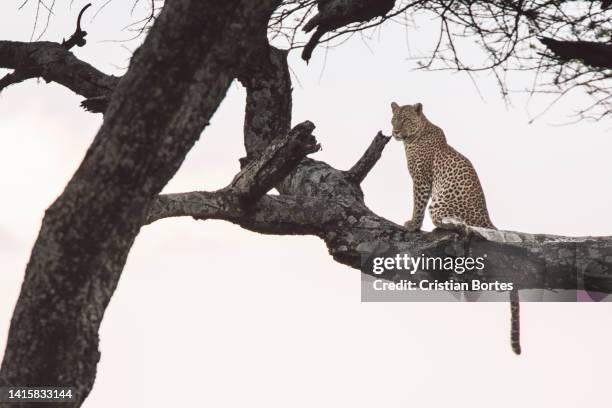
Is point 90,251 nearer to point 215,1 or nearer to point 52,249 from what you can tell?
point 52,249

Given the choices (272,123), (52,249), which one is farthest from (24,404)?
(272,123)

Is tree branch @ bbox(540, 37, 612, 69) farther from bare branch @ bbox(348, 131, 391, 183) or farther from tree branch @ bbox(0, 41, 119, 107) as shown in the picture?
tree branch @ bbox(0, 41, 119, 107)

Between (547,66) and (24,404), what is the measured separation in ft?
11.1

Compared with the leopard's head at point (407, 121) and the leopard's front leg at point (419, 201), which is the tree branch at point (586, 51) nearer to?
the leopard's front leg at point (419, 201)

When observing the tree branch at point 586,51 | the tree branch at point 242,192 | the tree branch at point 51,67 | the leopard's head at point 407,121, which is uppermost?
the tree branch at point 51,67

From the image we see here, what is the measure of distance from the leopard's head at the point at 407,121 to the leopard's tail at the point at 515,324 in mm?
1908

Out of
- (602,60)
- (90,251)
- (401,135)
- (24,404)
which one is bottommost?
(24,404)

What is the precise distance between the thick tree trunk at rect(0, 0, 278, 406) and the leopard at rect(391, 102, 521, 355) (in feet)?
9.19

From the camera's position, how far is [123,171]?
10.0ft

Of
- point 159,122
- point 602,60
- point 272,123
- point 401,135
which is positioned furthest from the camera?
point 401,135

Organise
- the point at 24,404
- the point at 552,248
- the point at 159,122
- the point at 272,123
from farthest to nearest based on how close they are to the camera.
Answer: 1. the point at 272,123
2. the point at 552,248
3. the point at 24,404
4. the point at 159,122

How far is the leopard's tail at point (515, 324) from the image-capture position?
5504 millimetres

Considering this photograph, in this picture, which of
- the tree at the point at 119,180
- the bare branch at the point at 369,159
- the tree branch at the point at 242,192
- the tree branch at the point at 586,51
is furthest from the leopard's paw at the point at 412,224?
the tree at the point at 119,180

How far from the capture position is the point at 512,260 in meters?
5.07
